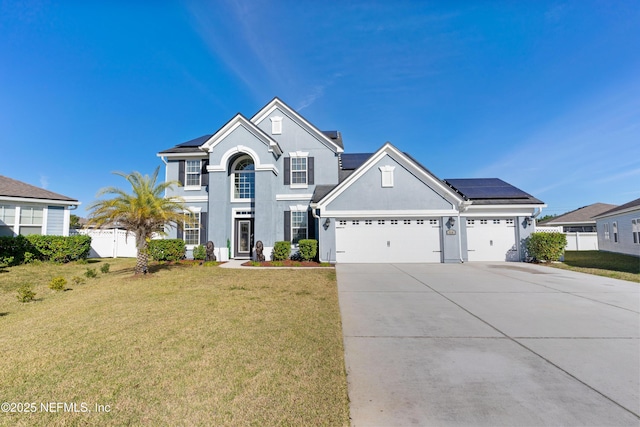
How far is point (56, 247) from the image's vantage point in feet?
46.7

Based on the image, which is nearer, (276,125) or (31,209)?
(31,209)

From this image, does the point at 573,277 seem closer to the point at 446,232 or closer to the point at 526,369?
the point at 446,232

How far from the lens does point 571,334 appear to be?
4.68 meters

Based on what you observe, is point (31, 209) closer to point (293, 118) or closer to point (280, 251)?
point (280, 251)

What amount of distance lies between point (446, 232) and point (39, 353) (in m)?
14.9

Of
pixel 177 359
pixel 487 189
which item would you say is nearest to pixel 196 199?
pixel 177 359

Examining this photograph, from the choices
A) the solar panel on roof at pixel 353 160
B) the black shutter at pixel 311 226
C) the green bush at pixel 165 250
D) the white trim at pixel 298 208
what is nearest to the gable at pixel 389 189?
the black shutter at pixel 311 226

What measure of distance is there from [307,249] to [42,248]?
13.2 m

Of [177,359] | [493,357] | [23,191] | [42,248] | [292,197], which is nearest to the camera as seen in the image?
[177,359]

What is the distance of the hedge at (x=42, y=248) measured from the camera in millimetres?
13227

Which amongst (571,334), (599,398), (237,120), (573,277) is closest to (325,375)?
(599,398)

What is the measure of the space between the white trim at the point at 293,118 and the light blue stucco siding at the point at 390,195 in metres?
3.15

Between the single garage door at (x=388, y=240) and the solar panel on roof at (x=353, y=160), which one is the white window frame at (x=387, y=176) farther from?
the solar panel on roof at (x=353, y=160)

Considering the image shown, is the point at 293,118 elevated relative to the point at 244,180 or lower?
elevated
